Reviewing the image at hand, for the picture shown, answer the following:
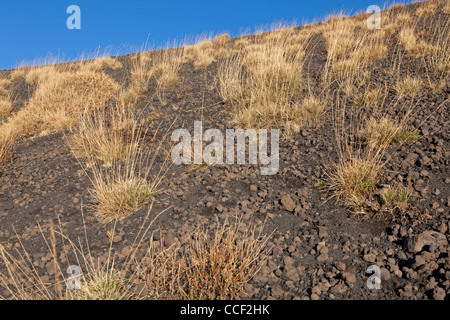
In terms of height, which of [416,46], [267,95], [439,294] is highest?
[416,46]

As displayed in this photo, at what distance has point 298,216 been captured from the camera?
11.2ft

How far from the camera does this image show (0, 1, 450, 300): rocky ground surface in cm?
254

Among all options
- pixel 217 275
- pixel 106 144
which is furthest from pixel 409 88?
pixel 106 144

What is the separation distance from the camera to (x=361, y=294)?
241 cm

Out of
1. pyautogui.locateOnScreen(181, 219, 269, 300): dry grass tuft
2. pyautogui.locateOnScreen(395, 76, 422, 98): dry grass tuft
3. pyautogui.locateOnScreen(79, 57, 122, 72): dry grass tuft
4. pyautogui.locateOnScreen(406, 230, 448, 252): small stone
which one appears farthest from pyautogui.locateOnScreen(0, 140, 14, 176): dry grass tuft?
pyautogui.locateOnScreen(79, 57, 122, 72): dry grass tuft

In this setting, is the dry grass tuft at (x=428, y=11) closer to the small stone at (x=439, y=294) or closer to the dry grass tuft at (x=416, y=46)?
the dry grass tuft at (x=416, y=46)

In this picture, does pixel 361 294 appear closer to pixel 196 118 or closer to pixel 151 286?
pixel 151 286

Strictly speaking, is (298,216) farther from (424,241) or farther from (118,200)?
(118,200)

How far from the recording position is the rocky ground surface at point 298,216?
2.54m

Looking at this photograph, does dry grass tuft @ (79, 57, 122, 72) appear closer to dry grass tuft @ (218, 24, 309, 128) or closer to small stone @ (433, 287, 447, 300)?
dry grass tuft @ (218, 24, 309, 128)

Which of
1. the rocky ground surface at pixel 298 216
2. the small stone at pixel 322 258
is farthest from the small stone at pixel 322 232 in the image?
the small stone at pixel 322 258
